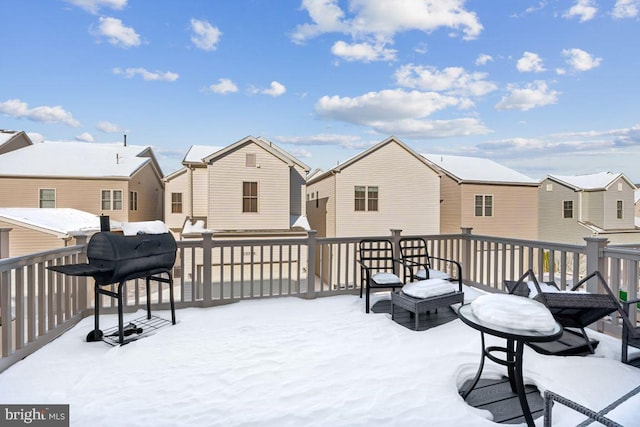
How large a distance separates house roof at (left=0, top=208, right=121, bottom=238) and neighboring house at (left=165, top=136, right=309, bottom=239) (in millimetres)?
3805

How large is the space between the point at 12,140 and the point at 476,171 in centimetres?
2432

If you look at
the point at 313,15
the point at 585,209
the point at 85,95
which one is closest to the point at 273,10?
the point at 313,15

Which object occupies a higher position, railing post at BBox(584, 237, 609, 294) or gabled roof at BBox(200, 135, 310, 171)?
gabled roof at BBox(200, 135, 310, 171)

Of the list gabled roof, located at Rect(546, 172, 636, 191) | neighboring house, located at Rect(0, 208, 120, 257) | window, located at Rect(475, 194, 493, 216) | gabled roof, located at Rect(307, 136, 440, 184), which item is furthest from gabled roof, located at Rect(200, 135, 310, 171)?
gabled roof, located at Rect(546, 172, 636, 191)

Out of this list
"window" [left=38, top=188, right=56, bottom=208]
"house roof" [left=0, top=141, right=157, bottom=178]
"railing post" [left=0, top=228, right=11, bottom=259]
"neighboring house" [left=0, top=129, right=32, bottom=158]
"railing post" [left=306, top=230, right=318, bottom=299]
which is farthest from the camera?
"neighboring house" [left=0, top=129, right=32, bottom=158]

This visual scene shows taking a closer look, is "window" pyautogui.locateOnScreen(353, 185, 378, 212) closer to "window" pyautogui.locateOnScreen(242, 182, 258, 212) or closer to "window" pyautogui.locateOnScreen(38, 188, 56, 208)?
"window" pyautogui.locateOnScreen(242, 182, 258, 212)

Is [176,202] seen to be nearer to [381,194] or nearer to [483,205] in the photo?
[381,194]

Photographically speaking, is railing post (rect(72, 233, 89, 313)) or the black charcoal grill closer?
the black charcoal grill

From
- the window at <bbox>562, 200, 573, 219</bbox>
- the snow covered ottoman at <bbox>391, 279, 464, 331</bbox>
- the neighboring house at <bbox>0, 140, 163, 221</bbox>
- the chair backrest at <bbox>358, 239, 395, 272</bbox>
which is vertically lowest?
the snow covered ottoman at <bbox>391, 279, 464, 331</bbox>

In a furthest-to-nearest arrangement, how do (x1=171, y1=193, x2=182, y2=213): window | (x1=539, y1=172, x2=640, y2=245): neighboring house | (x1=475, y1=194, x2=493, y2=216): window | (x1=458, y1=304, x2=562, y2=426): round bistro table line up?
(x1=539, y1=172, x2=640, y2=245): neighboring house
(x1=171, y1=193, x2=182, y2=213): window
(x1=475, y1=194, x2=493, y2=216): window
(x1=458, y1=304, x2=562, y2=426): round bistro table

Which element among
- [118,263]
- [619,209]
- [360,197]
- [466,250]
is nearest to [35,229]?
[118,263]

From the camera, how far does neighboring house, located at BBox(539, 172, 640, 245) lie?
17.9 meters

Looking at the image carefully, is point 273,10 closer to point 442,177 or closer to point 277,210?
point 277,210

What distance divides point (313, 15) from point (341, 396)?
1113 cm
